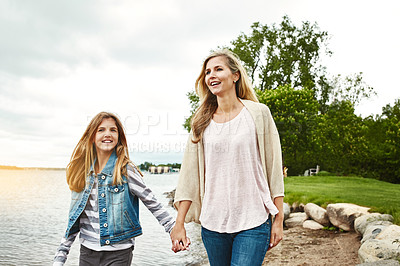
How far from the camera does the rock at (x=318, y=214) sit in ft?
39.5

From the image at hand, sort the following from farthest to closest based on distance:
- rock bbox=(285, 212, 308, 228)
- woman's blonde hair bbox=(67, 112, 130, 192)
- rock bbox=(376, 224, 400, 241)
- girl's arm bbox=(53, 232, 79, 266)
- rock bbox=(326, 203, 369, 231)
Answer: rock bbox=(285, 212, 308, 228), rock bbox=(326, 203, 369, 231), rock bbox=(376, 224, 400, 241), woman's blonde hair bbox=(67, 112, 130, 192), girl's arm bbox=(53, 232, 79, 266)

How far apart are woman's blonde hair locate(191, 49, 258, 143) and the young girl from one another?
82cm

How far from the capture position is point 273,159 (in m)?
3.14

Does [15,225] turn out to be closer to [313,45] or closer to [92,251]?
[92,251]

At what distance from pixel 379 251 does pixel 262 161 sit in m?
4.43

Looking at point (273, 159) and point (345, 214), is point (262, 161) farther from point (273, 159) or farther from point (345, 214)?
point (345, 214)

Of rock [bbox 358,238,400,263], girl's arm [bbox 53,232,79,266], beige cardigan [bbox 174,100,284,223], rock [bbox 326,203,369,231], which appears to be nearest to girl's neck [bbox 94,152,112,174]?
girl's arm [bbox 53,232,79,266]

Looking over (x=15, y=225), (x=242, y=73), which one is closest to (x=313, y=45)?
(x=15, y=225)

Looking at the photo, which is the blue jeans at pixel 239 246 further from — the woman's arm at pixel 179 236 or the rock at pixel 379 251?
the rock at pixel 379 251

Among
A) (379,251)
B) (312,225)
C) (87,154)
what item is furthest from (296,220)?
(87,154)

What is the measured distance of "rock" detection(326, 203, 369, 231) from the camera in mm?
10598

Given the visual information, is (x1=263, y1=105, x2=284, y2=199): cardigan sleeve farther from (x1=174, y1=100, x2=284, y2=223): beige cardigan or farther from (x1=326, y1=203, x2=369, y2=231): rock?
(x1=326, y1=203, x2=369, y2=231): rock

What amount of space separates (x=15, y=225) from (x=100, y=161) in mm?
21451

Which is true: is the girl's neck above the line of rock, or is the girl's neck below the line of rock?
above
